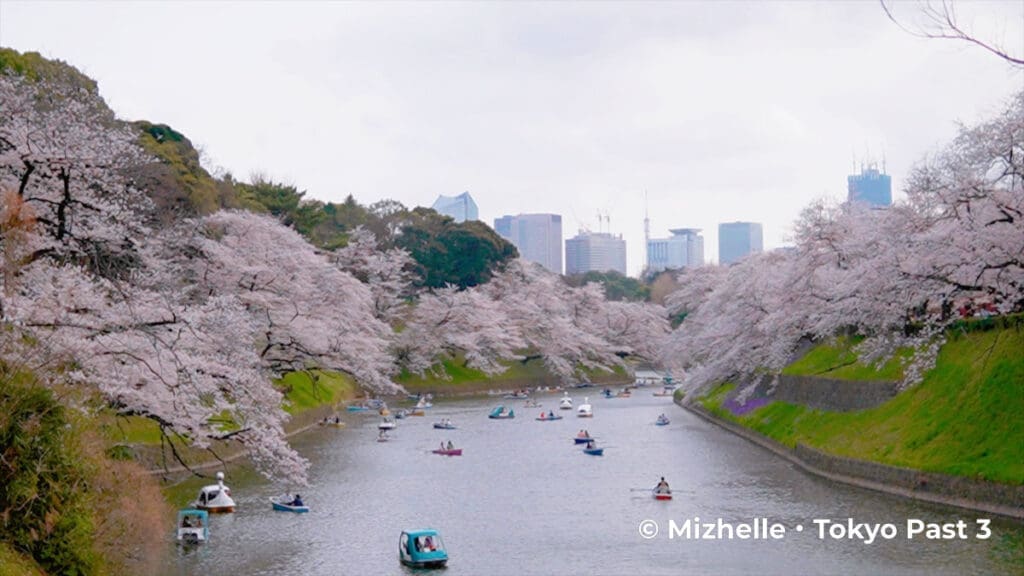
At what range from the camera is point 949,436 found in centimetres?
2591

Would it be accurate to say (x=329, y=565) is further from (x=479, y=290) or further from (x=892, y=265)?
(x=479, y=290)

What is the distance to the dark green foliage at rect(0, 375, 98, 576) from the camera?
42.2 ft

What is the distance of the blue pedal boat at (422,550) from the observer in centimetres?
2073

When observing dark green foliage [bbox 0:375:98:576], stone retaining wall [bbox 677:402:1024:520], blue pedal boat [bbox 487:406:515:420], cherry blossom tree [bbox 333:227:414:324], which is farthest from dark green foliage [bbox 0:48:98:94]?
stone retaining wall [bbox 677:402:1024:520]

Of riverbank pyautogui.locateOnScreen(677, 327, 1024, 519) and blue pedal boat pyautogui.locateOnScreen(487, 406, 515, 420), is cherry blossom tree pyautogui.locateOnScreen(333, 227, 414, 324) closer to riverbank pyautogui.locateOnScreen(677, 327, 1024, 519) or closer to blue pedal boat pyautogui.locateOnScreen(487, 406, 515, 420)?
blue pedal boat pyautogui.locateOnScreen(487, 406, 515, 420)

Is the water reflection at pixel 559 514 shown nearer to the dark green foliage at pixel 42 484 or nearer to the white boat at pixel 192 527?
the white boat at pixel 192 527

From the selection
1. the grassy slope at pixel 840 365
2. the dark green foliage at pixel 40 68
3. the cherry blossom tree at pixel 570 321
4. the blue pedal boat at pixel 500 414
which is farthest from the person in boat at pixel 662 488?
the cherry blossom tree at pixel 570 321

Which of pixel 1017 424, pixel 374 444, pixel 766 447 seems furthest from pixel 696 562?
pixel 374 444

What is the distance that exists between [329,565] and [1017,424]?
15864 mm

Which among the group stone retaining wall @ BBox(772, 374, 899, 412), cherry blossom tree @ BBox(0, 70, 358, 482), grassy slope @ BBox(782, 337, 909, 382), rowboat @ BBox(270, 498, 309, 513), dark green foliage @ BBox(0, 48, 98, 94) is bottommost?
rowboat @ BBox(270, 498, 309, 513)

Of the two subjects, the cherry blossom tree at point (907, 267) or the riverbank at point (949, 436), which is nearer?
the cherry blossom tree at point (907, 267)

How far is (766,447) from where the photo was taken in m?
39.1

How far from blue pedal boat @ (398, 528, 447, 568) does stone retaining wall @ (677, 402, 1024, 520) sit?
469 inches

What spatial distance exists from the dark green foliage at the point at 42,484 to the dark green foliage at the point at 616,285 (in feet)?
342
